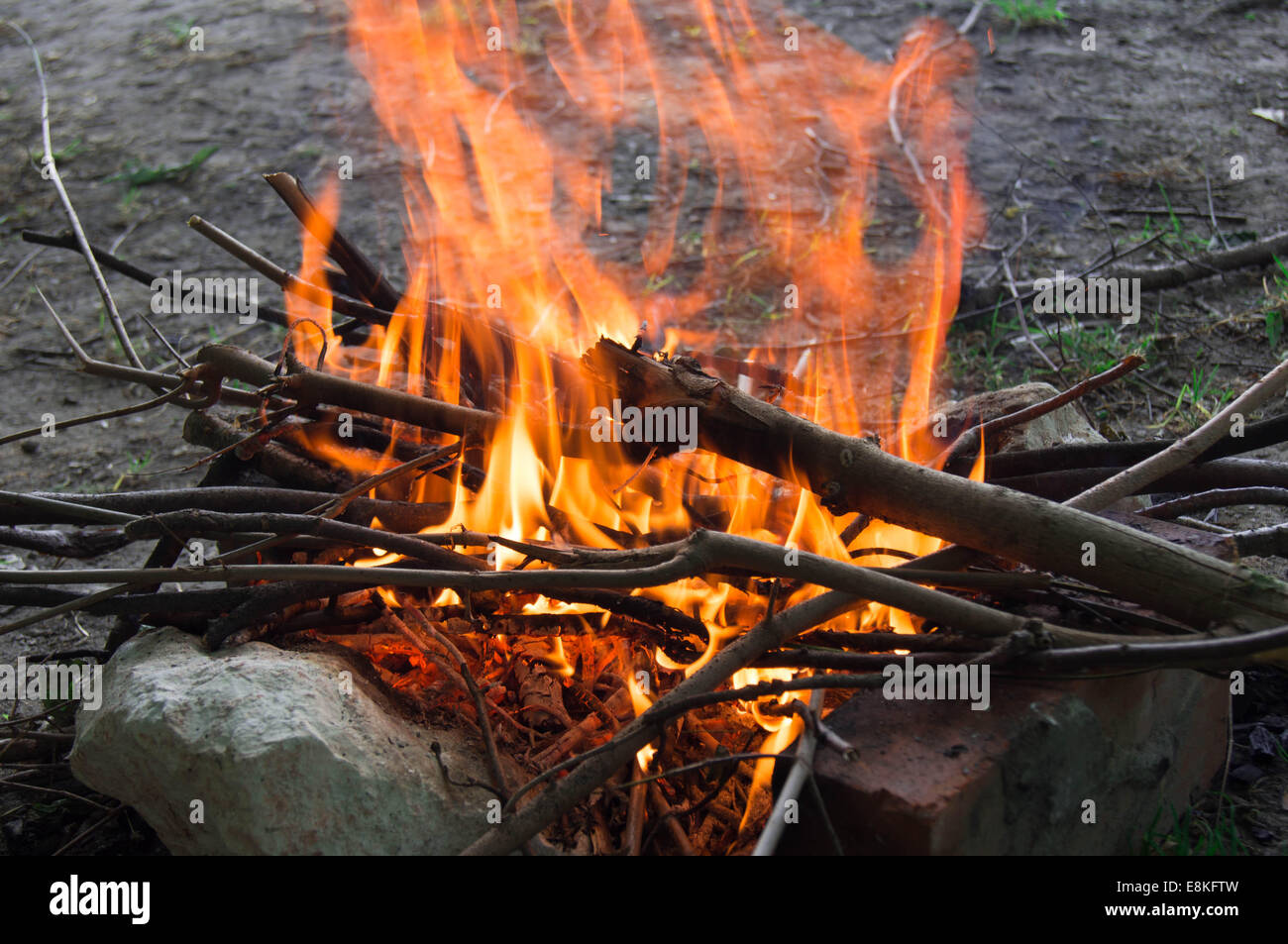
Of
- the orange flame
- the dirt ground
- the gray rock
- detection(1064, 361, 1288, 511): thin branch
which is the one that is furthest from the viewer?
the dirt ground

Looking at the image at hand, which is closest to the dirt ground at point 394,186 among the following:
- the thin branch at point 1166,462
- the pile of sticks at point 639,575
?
the pile of sticks at point 639,575

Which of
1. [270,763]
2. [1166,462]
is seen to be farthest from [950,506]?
[270,763]

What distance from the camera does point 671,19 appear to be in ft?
23.6

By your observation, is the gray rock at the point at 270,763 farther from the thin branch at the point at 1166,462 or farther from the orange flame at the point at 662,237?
the thin branch at the point at 1166,462

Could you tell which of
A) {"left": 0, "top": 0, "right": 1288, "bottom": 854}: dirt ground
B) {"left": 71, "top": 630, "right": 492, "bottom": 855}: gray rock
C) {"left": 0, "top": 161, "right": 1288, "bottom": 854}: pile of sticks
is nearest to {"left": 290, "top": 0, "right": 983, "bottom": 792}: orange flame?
{"left": 0, "top": 161, "right": 1288, "bottom": 854}: pile of sticks

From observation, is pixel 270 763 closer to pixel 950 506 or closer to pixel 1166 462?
pixel 950 506

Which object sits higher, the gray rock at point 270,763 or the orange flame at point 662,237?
the orange flame at point 662,237

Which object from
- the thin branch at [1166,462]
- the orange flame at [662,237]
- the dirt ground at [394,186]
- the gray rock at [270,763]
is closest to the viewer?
the gray rock at [270,763]

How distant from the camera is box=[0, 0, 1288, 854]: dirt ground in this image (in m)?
3.92

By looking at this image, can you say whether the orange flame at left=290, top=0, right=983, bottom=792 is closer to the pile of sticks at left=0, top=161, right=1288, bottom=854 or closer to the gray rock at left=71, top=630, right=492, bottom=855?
the pile of sticks at left=0, top=161, right=1288, bottom=854

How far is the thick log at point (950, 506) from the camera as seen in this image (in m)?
1.91

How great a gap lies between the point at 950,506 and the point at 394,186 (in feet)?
14.9

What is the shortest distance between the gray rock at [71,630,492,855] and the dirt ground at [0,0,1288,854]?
0.38 m

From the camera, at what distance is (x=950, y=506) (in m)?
2.05
